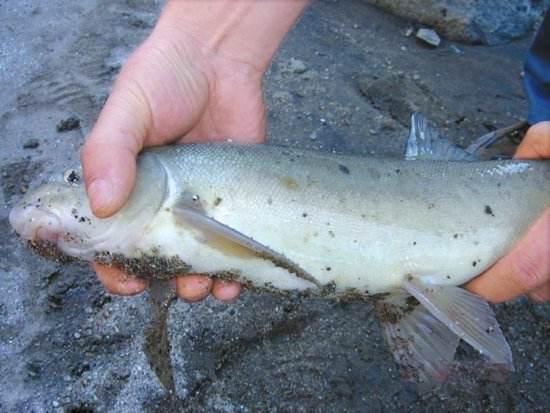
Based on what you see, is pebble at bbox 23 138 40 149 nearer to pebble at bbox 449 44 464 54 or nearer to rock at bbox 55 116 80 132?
rock at bbox 55 116 80 132

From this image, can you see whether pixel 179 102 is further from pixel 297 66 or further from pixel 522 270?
pixel 297 66

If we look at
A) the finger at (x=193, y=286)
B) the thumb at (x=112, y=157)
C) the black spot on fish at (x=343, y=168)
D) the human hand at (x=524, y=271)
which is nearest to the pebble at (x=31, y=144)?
the thumb at (x=112, y=157)

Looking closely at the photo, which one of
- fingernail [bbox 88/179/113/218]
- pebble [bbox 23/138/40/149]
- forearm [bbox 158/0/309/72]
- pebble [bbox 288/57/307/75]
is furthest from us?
pebble [bbox 288/57/307/75]

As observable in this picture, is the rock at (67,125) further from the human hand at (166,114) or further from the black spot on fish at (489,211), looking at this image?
the black spot on fish at (489,211)

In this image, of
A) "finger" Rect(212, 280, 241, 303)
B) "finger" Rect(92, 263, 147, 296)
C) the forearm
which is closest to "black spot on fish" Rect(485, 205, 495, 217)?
"finger" Rect(212, 280, 241, 303)

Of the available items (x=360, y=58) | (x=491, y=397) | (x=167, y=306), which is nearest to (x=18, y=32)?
(x=360, y=58)
